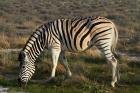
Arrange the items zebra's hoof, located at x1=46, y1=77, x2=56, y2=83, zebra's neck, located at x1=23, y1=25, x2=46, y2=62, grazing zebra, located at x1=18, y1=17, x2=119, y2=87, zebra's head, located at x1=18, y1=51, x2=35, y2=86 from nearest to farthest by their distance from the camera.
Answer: zebra's head, located at x1=18, y1=51, x2=35, y2=86 → grazing zebra, located at x1=18, y1=17, x2=119, y2=87 → zebra's neck, located at x1=23, y1=25, x2=46, y2=62 → zebra's hoof, located at x1=46, y1=77, x2=56, y2=83

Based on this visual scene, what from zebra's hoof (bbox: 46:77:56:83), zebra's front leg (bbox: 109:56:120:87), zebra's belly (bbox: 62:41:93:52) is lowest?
zebra's hoof (bbox: 46:77:56:83)

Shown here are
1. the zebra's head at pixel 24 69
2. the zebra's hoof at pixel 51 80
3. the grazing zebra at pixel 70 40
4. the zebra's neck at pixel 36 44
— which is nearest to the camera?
the zebra's head at pixel 24 69

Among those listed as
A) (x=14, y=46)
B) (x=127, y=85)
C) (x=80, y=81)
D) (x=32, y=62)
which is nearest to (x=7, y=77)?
(x=32, y=62)

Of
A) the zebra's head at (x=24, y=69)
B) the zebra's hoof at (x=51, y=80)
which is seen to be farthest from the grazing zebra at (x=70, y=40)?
the zebra's hoof at (x=51, y=80)

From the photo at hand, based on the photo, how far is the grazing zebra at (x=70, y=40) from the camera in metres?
13.3

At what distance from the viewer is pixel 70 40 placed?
1379 cm

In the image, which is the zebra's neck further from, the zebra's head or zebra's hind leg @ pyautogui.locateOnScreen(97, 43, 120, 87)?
zebra's hind leg @ pyautogui.locateOnScreen(97, 43, 120, 87)

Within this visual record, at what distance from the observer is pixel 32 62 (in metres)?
13.5

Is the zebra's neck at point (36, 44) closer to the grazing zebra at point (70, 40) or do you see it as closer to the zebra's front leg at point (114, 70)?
the grazing zebra at point (70, 40)

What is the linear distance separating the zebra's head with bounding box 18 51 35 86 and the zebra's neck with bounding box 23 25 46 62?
200 millimetres

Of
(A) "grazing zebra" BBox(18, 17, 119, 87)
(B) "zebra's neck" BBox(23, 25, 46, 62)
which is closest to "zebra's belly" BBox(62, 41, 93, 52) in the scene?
(A) "grazing zebra" BBox(18, 17, 119, 87)

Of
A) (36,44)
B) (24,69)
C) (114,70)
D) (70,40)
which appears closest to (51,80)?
(24,69)

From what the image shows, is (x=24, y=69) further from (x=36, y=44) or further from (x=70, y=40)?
(x=70, y=40)

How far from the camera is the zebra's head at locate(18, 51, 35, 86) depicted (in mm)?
13180
